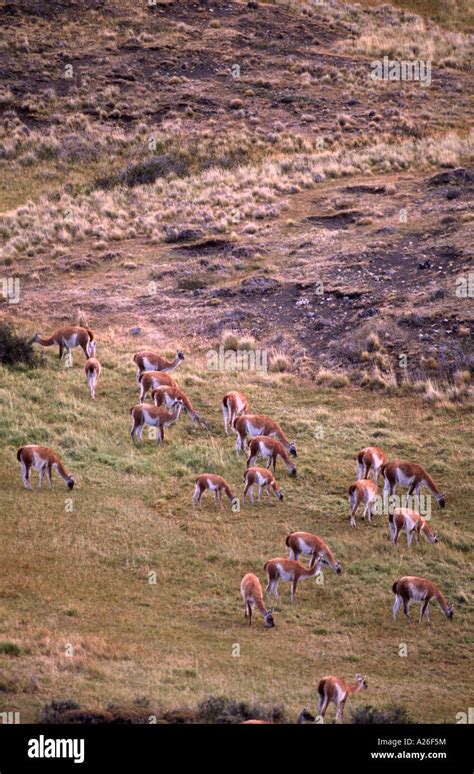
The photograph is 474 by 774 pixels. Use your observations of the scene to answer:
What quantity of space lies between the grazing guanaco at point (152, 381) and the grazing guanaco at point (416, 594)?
10.3m

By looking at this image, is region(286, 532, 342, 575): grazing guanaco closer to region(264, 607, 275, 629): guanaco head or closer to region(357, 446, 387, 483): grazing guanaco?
region(264, 607, 275, 629): guanaco head

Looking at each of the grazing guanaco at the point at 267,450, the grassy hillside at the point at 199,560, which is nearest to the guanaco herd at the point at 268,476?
the grazing guanaco at the point at 267,450

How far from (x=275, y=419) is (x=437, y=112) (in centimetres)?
3322

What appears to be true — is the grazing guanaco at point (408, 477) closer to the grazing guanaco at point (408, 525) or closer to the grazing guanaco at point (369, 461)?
the grazing guanaco at point (369, 461)

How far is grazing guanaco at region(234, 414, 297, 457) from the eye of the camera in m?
24.5

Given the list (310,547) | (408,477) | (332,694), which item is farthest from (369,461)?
(332,694)

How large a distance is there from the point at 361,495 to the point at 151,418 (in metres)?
5.70

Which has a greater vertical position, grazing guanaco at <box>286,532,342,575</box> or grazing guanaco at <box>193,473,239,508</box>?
grazing guanaco at <box>193,473,239,508</box>

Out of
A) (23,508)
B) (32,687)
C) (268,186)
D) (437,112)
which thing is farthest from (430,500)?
(437,112)

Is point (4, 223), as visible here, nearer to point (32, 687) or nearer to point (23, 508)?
point (23, 508)

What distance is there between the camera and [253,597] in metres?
17.2

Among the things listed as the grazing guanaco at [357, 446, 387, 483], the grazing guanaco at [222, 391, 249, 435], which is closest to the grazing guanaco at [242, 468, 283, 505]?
the grazing guanaco at [357, 446, 387, 483]

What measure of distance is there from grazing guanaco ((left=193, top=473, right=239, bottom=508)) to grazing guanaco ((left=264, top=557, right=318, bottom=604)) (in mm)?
3632

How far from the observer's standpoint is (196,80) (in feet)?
190
